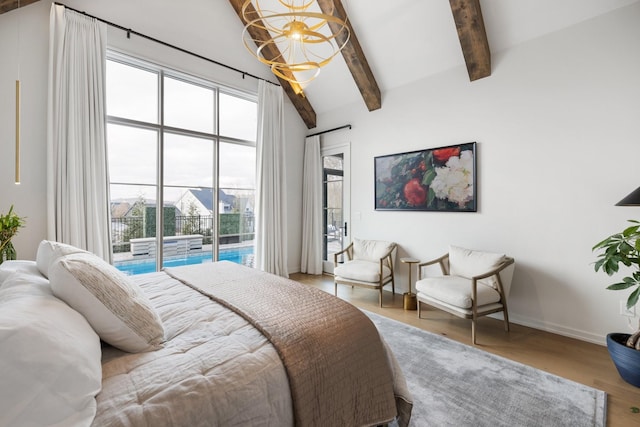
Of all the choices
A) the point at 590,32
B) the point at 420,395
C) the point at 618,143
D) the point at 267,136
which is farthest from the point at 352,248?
the point at 590,32

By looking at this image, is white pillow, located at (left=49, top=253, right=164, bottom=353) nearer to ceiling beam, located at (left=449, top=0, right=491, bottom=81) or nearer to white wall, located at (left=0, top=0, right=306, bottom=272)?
white wall, located at (left=0, top=0, right=306, bottom=272)

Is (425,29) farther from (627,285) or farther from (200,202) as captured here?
(200,202)

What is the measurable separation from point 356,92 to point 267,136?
63.3 inches

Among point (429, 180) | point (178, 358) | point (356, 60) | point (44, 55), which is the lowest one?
point (178, 358)

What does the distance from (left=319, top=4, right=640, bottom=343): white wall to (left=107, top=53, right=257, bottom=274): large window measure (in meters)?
2.95

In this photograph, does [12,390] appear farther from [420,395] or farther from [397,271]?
[397,271]

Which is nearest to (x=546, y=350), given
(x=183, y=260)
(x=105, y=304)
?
(x=105, y=304)

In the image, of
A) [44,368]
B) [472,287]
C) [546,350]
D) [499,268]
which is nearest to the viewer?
[44,368]

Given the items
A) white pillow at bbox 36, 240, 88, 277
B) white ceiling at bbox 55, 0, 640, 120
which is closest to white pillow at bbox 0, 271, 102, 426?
white pillow at bbox 36, 240, 88, 277

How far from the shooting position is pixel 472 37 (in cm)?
323

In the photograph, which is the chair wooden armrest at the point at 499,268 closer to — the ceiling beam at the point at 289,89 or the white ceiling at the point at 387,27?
the white ceiling at the point at 387,27

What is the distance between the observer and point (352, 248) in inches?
181

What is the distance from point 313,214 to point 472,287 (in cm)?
316

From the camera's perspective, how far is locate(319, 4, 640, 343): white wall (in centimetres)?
269
